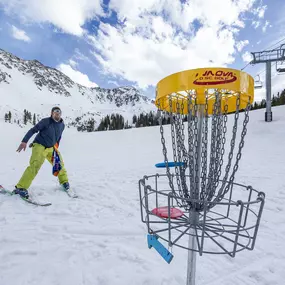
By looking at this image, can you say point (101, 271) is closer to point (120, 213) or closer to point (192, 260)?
point (192, 260)

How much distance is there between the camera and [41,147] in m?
4.96

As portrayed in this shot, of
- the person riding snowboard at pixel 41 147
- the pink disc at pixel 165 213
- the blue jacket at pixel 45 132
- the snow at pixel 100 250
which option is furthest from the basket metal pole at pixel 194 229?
the blue jacket at pixel 45 132

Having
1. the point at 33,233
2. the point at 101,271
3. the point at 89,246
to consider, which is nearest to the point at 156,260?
the point at 101,271

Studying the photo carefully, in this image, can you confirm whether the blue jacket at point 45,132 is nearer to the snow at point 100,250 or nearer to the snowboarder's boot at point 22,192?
the snowboarder's boot at point 22,192

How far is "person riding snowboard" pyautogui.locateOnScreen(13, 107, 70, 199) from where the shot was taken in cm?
480

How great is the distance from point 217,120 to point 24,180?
456cm

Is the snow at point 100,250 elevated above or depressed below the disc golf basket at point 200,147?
below

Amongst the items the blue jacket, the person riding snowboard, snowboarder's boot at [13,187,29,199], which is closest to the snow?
snowboarder's boot at [13,187,29,199]

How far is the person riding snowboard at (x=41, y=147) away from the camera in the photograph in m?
4.80

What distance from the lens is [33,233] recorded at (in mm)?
3322

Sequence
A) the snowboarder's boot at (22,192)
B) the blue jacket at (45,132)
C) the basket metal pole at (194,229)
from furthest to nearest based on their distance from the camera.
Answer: the blue jacket at (45,132)
the snowboarder's boot at (22,192)
the basket metal pole at (194,229)

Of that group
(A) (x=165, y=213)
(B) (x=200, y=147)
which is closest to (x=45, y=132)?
(A) (x=165, y=213)

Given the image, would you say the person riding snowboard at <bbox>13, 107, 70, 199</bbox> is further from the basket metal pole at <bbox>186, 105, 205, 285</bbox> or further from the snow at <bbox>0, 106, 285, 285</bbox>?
the basket metal pole at <bbox>186, 105, 205, 285</bbox>

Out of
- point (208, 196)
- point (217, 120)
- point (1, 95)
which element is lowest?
point (208, 196)
